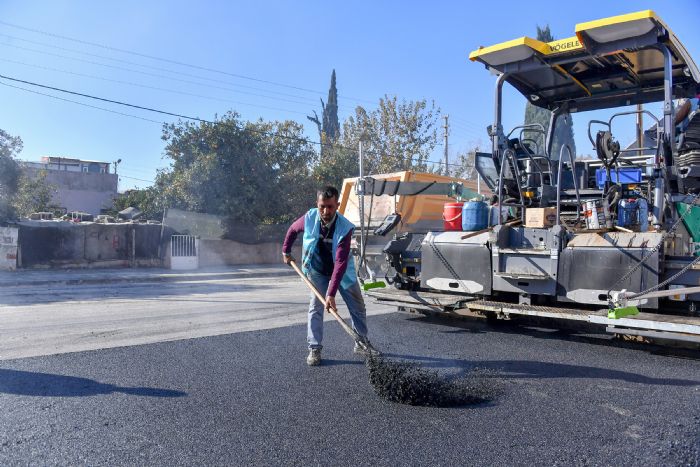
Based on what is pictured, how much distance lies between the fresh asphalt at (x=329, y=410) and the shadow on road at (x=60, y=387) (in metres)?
0.01

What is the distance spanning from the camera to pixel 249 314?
827 cm

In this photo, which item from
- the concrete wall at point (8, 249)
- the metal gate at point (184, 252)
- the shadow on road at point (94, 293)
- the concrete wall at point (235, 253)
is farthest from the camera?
the concrete wall at point (235, 253)

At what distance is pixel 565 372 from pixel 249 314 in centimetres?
472

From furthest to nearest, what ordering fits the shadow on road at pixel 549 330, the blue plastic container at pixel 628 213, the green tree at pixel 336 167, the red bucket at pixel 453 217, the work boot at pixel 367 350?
the green tree at pixel 336 167 < the red bucket at pixel 453 217 < the blue plastic container at pixel 628 213 < the shadow on road at pixel 549 330 < the work boot at pixel 367 350

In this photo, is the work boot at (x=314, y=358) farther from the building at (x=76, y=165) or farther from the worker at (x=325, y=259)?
the building at (x=76, y=165)

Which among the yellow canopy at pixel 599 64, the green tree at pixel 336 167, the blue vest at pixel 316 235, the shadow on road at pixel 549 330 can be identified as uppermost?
the green tree at pixel 336 167

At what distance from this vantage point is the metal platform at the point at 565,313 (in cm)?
483

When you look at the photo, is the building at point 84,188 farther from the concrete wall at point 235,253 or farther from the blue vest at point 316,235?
the blue vest at point 316,235

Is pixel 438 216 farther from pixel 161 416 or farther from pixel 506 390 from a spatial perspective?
pixel 161 416

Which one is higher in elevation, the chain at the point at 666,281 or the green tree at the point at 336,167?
the green tree at the point at 336,167

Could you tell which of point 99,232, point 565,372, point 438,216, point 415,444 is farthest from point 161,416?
point 99,232

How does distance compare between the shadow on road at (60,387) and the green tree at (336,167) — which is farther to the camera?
the green tree at (336,167)

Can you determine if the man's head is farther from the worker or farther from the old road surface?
the old road surface

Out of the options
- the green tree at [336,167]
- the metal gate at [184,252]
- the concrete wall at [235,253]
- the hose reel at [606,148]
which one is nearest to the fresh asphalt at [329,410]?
the hose reel at [606,148]
